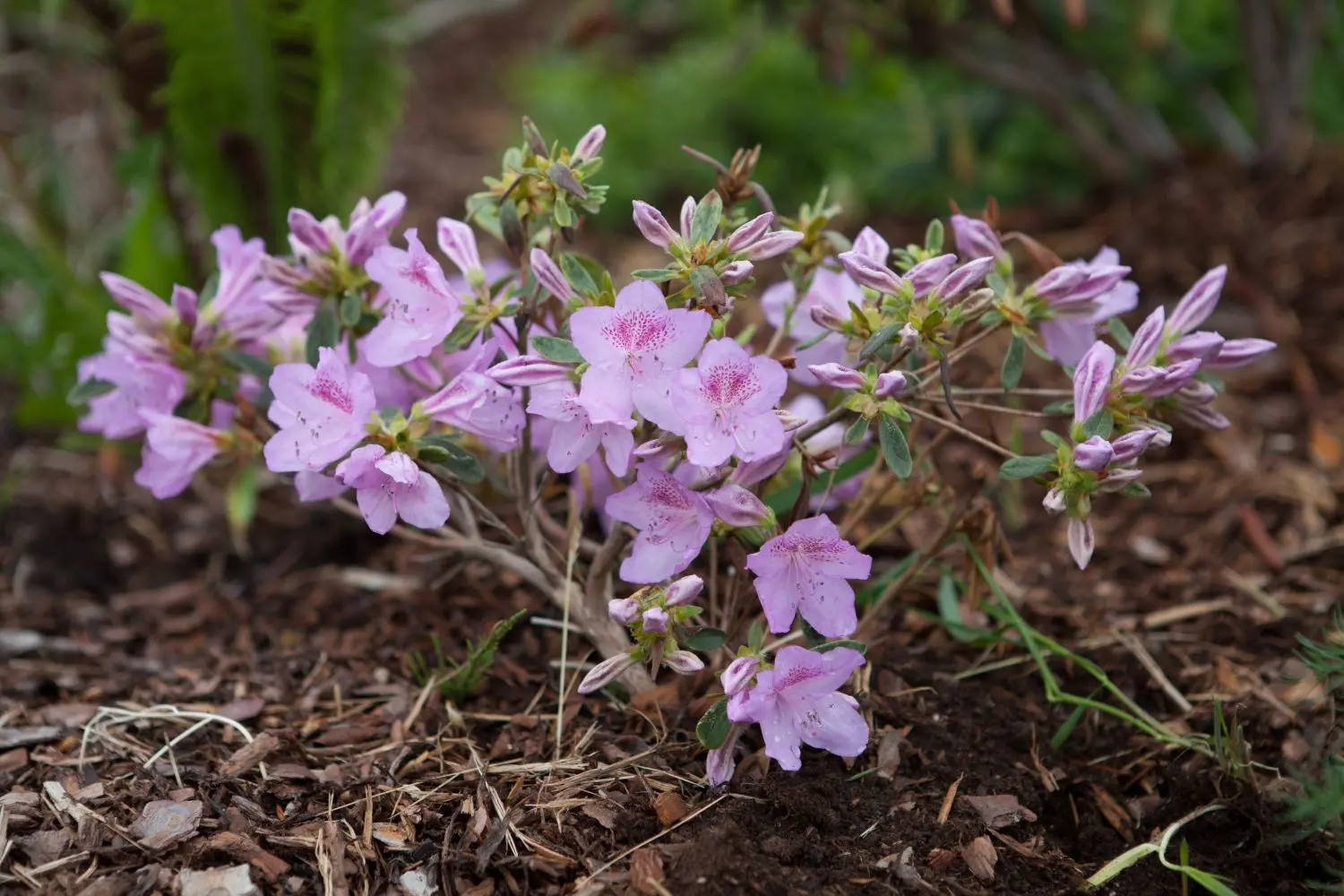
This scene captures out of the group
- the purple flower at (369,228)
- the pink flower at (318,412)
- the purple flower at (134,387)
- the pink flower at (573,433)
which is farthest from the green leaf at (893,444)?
the purple flower at (134,387)

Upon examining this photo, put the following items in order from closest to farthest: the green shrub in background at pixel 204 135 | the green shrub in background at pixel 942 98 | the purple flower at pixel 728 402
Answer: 1. the purple flower at pixel 728 402
2. the green shrub in background at pixel 204 135
3. the green shrub in background at pixel 942 98

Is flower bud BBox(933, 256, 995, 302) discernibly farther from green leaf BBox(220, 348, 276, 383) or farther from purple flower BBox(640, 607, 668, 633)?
green leaf BBox(220, 348, 276, 383)

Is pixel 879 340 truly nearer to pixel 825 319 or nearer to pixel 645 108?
pixel 825 319

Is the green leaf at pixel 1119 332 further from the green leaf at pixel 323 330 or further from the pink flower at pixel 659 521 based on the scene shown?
the green leaf at pixel 323 330

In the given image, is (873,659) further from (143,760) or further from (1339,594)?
(143,760)

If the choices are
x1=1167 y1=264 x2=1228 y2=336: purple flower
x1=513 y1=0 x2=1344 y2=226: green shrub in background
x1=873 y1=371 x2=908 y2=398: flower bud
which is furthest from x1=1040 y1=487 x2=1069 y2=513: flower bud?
x1=513 y1=0 x2=1344 y2=226: green shrub in background

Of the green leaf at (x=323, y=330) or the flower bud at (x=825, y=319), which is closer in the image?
the flower bud at (x=825, y=319)
